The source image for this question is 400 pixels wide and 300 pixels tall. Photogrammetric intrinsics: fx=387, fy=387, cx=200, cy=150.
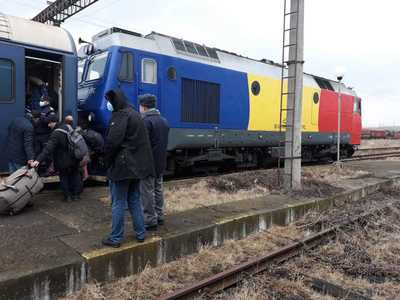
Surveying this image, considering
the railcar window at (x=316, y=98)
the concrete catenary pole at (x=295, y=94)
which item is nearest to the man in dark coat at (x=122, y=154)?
the concrete catenary pole at (x=295, y=94)

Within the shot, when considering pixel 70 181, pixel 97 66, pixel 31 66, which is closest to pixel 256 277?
pixel 70 181

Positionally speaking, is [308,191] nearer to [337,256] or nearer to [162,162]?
[337,256]

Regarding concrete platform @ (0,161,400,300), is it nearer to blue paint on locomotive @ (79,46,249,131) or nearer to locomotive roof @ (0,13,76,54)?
blue paint on locomotive @ (79,46,249,131)

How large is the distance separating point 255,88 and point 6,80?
7524 mm

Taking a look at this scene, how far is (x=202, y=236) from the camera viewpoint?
5410 mm

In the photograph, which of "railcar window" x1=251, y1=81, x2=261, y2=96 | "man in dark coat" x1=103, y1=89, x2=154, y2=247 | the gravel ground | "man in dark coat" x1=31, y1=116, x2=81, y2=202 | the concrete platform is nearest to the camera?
the concrete platform

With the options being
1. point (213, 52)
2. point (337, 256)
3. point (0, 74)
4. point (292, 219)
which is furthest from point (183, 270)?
point (213, 52)

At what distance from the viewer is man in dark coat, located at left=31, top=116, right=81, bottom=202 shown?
5957 mm

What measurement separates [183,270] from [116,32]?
603cm

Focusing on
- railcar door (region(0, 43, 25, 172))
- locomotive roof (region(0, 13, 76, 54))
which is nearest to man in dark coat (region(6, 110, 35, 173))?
railcar door (region(0, 43, 25, 172))

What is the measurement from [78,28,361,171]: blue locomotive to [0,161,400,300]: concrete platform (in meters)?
2.66

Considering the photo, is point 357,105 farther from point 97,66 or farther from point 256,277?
point 256,277

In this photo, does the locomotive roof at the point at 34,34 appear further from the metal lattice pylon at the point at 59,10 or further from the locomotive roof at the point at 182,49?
the metal lattice pylon at the point at 59,10

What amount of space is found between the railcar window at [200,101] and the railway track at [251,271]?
4848 mm
